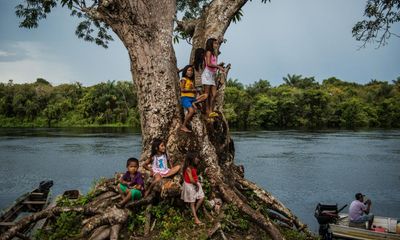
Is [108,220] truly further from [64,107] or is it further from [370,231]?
[64,107]

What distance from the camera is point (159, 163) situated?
669 centimetres

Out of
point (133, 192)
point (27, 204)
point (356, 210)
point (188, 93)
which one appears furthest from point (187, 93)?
point (27, 204)

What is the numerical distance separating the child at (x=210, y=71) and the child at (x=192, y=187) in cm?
142

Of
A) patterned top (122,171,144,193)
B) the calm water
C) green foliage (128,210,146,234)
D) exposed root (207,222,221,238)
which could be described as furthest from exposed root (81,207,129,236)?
the calm water

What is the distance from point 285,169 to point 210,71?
2023 centimetres

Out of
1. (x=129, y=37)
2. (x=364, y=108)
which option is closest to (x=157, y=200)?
(x=129, y=37)

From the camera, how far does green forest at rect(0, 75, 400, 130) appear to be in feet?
222

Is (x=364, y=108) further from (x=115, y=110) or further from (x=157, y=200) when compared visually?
(x=157, y=200)

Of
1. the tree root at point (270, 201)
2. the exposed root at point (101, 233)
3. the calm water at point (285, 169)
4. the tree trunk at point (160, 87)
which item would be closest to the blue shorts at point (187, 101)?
the tree trunk at point (160, 87)

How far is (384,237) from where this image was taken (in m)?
9.83

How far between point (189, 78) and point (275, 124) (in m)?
66.7

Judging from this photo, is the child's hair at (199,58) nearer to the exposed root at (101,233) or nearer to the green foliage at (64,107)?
the exposed root at (101,233)

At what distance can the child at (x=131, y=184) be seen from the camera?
621cm

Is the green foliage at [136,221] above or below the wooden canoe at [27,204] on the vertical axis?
above
